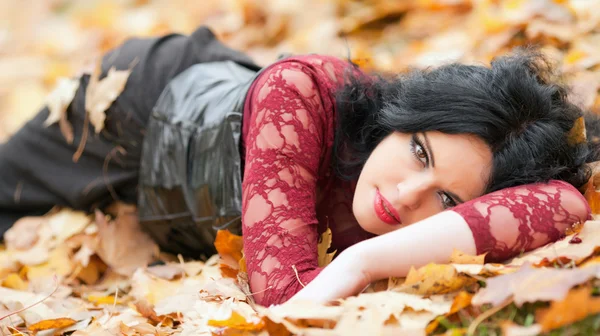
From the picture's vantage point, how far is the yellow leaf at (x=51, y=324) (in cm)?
193

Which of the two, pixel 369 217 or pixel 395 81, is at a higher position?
pixel 395 81

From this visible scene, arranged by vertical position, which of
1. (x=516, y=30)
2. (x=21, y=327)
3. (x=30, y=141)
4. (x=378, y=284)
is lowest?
(x=21, y=327)

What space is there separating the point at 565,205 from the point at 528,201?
0.36 ft

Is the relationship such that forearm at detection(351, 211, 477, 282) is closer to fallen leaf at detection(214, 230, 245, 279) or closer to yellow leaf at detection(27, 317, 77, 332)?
fallen leaf at detection(214, 230, 245, 279)

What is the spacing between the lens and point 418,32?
4.22 meters

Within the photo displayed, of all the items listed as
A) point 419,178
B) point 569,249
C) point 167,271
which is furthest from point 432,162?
point 167,271

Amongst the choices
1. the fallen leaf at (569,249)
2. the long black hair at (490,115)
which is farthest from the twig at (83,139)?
the fallen leaf at (569,249)

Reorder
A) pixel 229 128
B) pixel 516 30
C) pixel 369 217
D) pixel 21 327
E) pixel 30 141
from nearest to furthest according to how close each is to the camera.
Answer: pixel 369 217 → pixel 21 327 → pixel 229 128 → pixel 30 141 → pixel 516 30

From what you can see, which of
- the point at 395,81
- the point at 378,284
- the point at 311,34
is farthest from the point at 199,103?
the point at 311,34

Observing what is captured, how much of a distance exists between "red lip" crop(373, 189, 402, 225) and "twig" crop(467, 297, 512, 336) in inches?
19.3

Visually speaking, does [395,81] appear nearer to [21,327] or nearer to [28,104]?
[21,327]

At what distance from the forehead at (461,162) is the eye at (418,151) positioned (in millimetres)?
31

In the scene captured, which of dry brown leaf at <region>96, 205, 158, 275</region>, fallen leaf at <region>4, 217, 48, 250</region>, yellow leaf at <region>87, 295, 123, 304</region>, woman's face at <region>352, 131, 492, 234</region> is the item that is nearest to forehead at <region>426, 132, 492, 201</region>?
woman's face at <region>352, 131, 492, 234</region>

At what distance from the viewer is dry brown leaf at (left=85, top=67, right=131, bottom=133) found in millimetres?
2633
